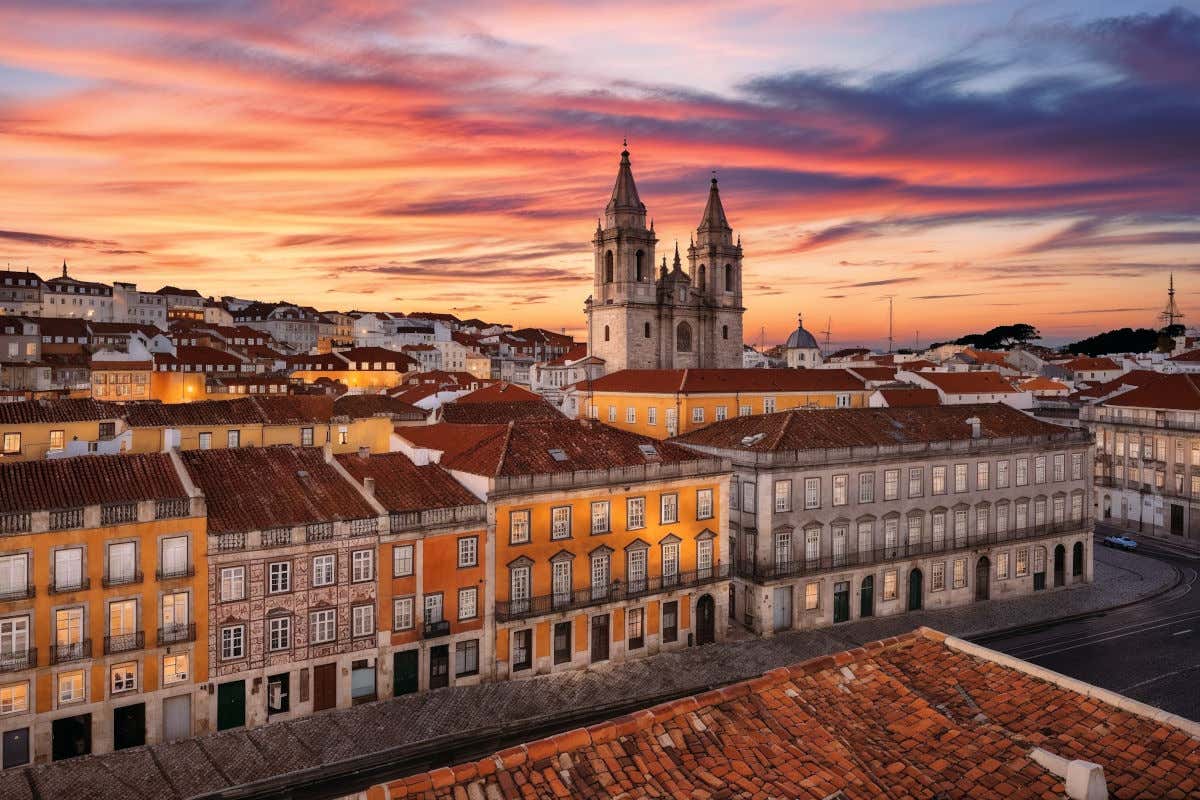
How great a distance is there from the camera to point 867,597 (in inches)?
1818

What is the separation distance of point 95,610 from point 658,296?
7395cm

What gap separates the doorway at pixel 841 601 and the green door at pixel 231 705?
28.2 meters

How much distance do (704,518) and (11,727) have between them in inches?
1084

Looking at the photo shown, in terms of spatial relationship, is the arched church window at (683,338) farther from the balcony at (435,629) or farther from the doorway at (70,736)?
the doorway at (70,736)

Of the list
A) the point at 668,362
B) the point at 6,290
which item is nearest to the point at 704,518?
the point at 668,362

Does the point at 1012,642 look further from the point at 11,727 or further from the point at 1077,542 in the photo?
the point at 11,727

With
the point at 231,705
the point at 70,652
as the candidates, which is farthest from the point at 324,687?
the point at 70,652

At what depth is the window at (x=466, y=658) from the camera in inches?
1382

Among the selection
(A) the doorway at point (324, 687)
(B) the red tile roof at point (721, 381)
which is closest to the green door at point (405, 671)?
(A) the doorway at point (324, 687)

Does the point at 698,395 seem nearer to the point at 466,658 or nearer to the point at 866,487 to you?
the point at 866,487

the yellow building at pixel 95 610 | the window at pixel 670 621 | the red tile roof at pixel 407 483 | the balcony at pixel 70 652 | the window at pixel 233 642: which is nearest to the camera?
the yellow building at pixel 95 610

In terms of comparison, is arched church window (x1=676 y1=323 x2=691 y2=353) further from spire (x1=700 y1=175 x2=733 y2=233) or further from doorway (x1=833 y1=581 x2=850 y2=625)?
doorway (x1=833 y1=581 x2=850 y2=625)

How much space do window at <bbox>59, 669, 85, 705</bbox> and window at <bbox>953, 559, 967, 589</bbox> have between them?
41593 mm

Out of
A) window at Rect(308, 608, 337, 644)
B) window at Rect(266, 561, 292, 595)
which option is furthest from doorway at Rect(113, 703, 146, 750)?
window at Rect(308, 608, 337, 644)
